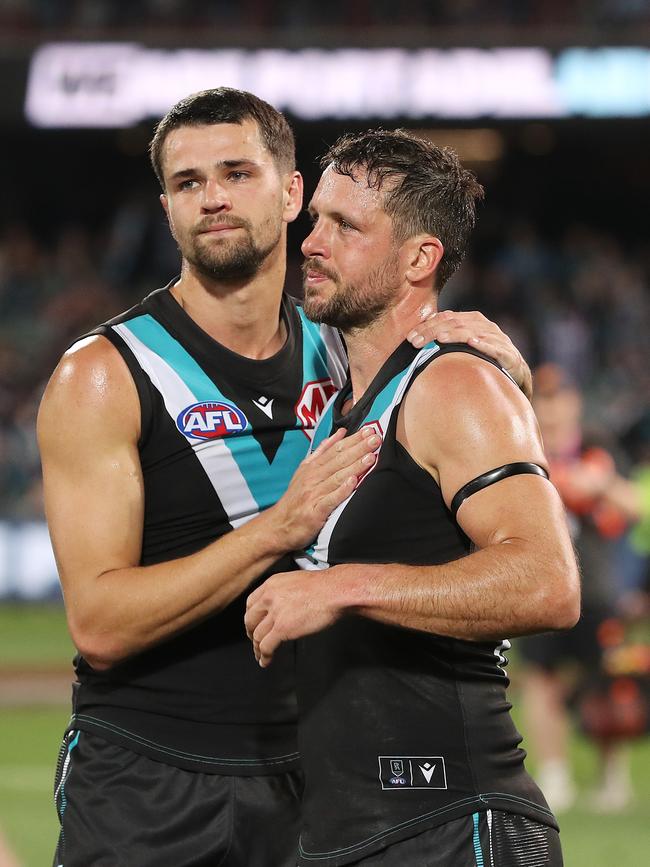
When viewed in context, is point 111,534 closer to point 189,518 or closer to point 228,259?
point 189,518

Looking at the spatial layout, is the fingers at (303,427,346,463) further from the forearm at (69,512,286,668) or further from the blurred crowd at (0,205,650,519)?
the blurred crowd at (0,205,650,519)

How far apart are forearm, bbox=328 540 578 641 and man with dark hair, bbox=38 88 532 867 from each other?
32 centimetres

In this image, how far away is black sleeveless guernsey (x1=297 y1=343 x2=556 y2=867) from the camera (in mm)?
2916

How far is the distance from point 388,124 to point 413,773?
1758 centimetres

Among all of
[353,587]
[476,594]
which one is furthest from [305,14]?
[476,594]

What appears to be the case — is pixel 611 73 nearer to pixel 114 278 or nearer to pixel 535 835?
pixel 114 278

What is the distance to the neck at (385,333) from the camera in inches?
131

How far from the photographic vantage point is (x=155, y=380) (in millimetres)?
3510

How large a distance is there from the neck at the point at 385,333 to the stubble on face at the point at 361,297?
0.06 feet

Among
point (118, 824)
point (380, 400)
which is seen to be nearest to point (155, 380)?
point (380, 400)

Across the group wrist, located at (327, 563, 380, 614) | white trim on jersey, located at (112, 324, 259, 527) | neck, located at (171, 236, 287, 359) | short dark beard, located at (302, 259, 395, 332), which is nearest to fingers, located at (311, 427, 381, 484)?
wrist, located at (327, 563, 380, 614)

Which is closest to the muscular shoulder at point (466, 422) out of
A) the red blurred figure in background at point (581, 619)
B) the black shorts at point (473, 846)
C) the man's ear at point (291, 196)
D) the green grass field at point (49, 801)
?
the black shorts at point (473, 846)

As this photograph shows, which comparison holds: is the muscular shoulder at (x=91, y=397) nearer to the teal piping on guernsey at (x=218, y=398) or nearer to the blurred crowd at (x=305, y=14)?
the teal piping on guernsey at (x=218, y=398)

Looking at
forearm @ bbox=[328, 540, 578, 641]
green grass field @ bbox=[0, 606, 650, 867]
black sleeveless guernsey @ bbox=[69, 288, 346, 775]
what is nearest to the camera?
forearm @ bbox=[328, 540, 578, 641]
